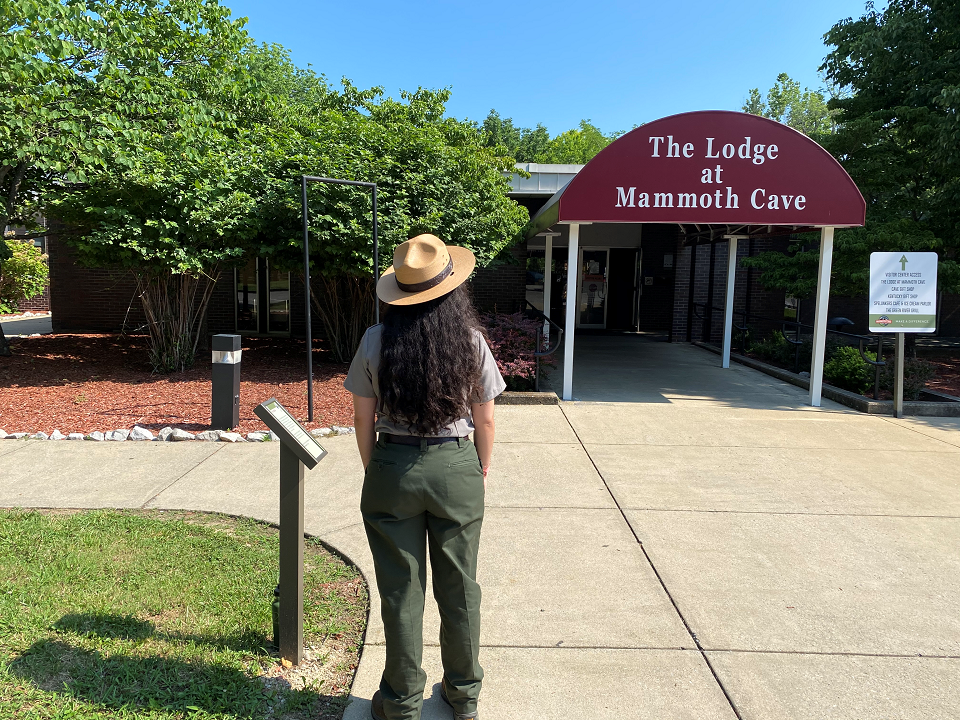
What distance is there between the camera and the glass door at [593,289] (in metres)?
18.0

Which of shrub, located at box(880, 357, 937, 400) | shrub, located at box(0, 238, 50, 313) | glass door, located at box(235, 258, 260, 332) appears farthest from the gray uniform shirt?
glass door, located at box(235, 258, 260, 332)

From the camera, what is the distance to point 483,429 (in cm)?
259

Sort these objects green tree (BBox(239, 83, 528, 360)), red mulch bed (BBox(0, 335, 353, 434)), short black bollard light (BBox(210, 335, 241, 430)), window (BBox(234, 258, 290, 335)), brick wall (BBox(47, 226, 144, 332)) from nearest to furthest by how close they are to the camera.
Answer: short black bollard light (BBox(210, 335, 241, 430))
red mulch bed (BBox(0, 335, 353, 434))
green tree (BBox(239, 83, 528, 360))
window (BBox(234, 258, 290, 335))
brick wall (BBox(47, 226, 144, 332))

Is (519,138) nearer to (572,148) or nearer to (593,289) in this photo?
(572,148)

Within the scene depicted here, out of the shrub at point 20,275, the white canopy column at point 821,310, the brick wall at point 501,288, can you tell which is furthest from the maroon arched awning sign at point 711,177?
the shrub at point 20,275

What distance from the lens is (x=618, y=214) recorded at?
329 inches

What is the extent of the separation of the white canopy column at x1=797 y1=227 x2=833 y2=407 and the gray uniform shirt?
7571 mm

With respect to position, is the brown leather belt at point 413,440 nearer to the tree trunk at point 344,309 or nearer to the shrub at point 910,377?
the shrub at point 910,377

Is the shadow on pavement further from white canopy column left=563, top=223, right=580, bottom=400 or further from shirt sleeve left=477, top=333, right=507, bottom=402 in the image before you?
white canopy column left=563, top=223, right=580, bottom=400

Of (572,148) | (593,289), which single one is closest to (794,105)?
(572,148)

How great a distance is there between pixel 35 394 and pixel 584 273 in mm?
12764

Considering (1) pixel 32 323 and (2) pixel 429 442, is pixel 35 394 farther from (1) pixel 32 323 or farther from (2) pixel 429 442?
(1) pixel 32 323

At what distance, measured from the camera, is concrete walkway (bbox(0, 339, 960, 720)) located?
9.50ft

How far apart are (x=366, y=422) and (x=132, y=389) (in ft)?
25.1
